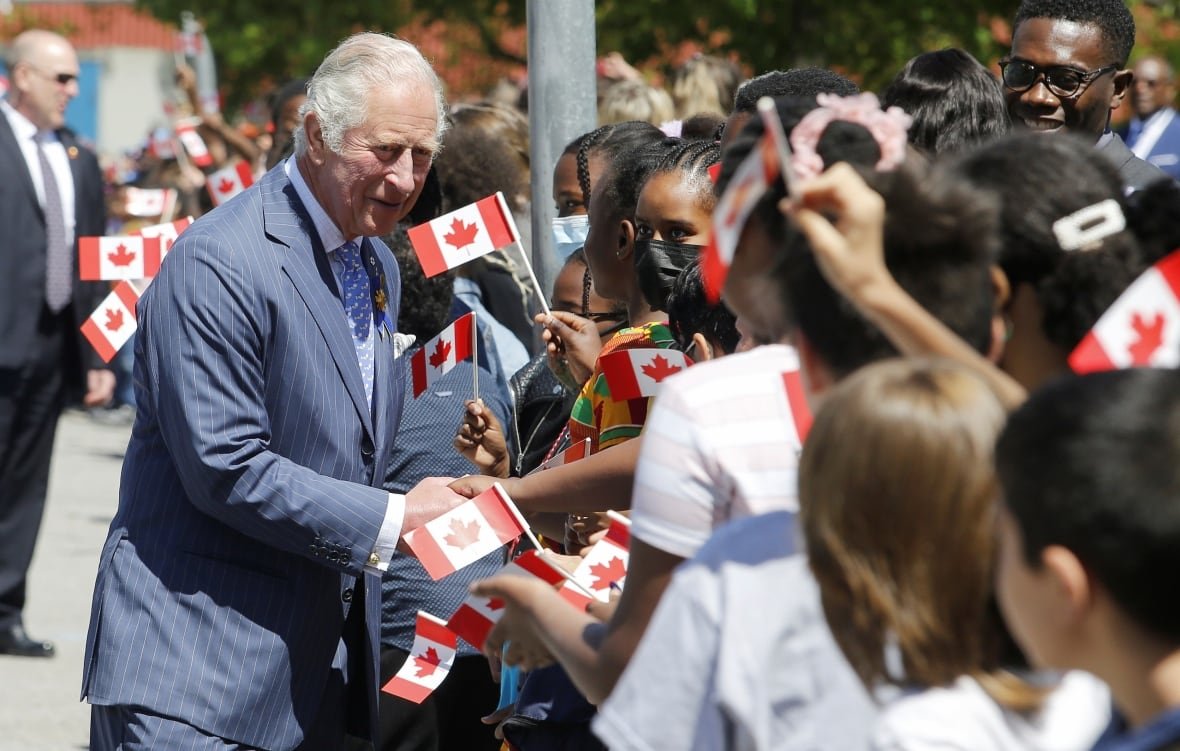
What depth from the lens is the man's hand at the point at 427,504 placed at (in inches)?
141

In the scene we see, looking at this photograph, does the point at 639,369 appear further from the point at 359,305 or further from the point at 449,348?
the point at 449,348

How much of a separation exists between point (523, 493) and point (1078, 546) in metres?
1.78

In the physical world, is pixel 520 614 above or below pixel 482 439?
above

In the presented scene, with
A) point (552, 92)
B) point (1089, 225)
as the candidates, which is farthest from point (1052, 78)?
point (1089, 225)

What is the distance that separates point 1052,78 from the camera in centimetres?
450

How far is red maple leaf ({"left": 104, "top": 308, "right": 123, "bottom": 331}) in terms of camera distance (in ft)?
15.0

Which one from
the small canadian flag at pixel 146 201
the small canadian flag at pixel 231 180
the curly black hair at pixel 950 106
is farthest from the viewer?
the small canadian flag at pixel 146 201

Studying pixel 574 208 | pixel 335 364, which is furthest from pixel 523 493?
A: pixel 574 208

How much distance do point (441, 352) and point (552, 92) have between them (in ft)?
3.89

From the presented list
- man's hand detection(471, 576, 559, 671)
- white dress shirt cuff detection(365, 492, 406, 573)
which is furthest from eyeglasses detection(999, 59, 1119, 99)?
man's hand detection(471, 576, 559, 671)

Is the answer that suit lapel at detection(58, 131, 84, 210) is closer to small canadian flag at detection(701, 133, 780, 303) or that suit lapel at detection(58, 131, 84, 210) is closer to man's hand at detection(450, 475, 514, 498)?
man's hand at detection(450, 475, 514, 498)

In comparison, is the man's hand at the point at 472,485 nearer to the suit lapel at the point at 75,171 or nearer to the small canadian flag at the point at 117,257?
the small canadian flag at the point at 117,257

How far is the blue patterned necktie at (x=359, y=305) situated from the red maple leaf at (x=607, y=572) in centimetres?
92

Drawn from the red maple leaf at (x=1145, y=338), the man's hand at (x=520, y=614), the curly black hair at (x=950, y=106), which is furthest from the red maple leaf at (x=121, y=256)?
the red maple leaf at (x=1145, y=338)
